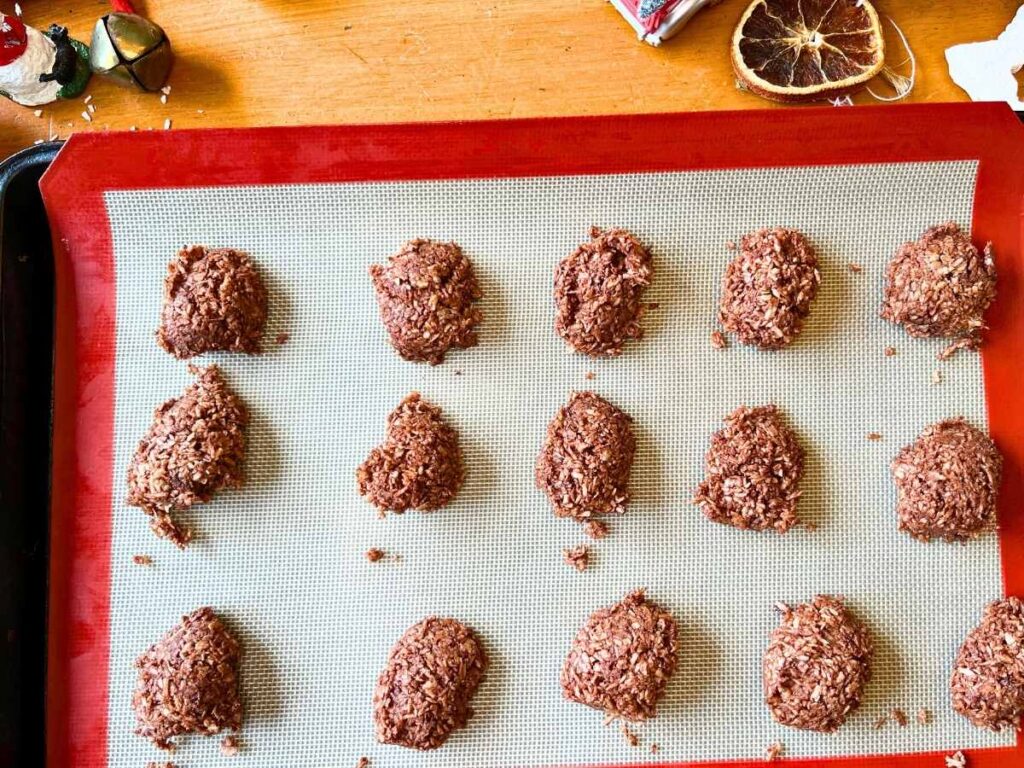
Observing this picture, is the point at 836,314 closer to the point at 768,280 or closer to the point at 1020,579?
the point at 768,280

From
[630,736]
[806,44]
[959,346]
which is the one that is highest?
[806,44]

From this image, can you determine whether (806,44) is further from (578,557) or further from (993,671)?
(993,671)

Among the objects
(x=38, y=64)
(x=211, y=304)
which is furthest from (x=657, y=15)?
(x=38, y=64)

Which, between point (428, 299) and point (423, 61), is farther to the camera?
point (423, 61)

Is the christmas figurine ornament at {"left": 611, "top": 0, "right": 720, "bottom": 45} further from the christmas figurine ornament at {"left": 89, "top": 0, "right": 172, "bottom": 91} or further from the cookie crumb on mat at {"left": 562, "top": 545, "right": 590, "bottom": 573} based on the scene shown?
the cookie crumb on mat at {"left": 562, "top": 545, "right": 590, "bottom": 573}

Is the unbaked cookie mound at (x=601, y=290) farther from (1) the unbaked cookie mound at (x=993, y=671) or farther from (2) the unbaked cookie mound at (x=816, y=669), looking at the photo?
(1) the unbaked cookie mound at (x=993, y=671)

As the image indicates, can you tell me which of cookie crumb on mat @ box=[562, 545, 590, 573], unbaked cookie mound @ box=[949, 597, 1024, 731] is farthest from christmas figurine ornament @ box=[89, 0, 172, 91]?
unbaked cookie mound @ box=[949, 597, 1024, 731]
